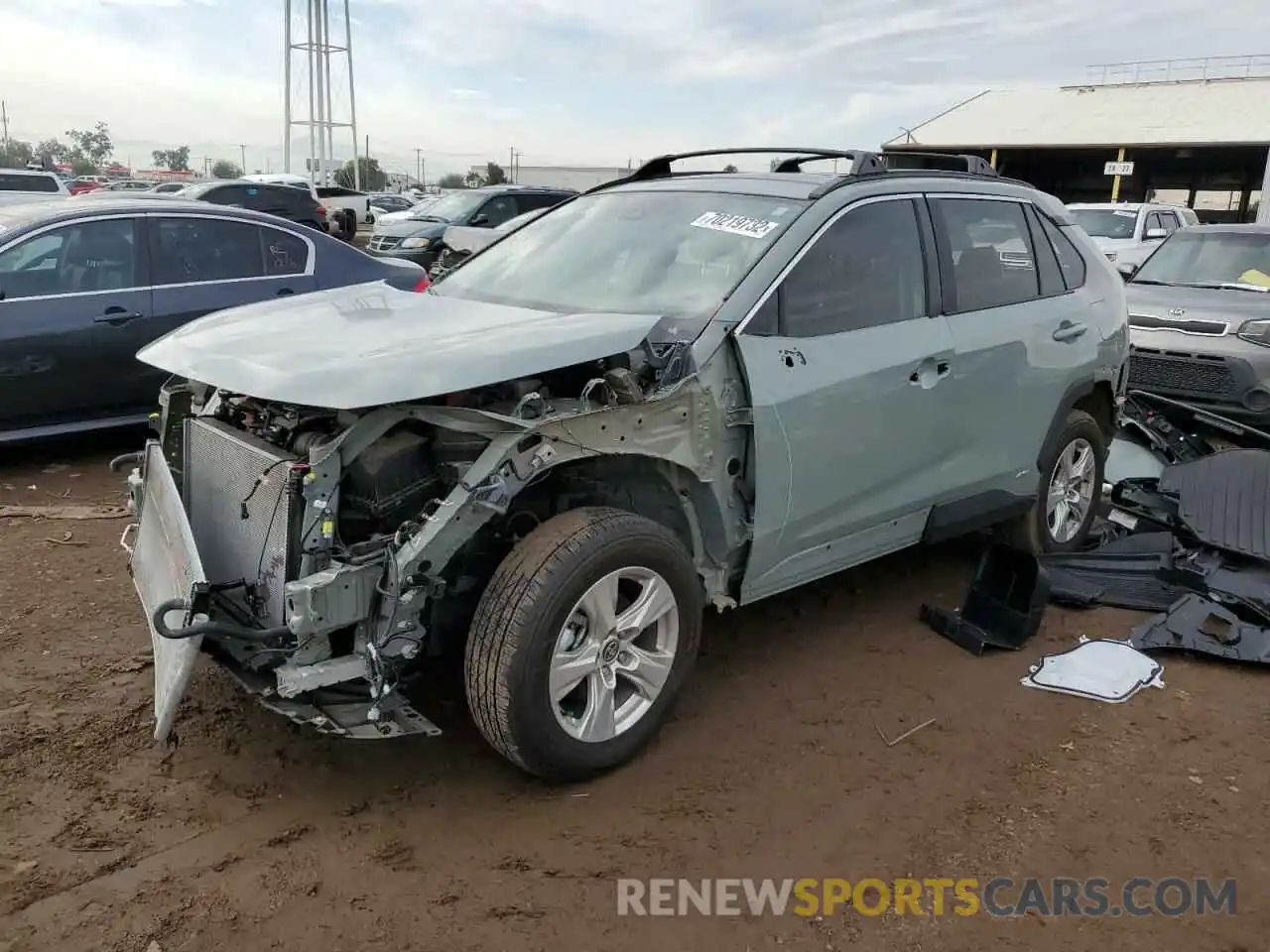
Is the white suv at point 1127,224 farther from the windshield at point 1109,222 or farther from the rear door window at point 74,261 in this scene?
the rear door window at point 74,261

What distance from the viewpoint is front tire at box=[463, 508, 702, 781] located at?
113 inches

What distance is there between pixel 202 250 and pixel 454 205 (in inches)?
444

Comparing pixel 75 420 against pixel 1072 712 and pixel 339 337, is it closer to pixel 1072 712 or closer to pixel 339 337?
pixel 339 337

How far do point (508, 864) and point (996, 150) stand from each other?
3380 cm

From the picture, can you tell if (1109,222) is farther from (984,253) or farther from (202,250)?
(202,250)

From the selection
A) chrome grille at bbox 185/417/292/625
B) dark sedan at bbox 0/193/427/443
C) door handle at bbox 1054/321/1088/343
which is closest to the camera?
chrome grille at bbox 185/417/292/625

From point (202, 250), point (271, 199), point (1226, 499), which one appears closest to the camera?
point (1226, 499)

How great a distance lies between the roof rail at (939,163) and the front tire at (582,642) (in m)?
2.42

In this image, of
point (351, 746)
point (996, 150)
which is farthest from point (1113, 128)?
point (351, 746)

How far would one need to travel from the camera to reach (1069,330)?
483cm

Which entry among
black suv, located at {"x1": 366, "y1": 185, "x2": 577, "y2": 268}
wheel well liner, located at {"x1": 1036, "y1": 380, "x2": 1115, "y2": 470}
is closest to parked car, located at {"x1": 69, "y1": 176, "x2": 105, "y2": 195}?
black suv, located at {"x1": 366, "y1": 185, "x2": 577, "y2": 268}

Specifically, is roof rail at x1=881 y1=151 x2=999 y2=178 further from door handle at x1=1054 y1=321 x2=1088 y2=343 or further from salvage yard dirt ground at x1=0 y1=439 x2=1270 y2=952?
salvage yard dirt ground at x1=0 y1=439 x2=1270 y2=952

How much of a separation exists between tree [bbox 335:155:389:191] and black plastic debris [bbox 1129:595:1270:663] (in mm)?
64980

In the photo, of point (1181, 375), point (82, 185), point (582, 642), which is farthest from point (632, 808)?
point (82, 185)
